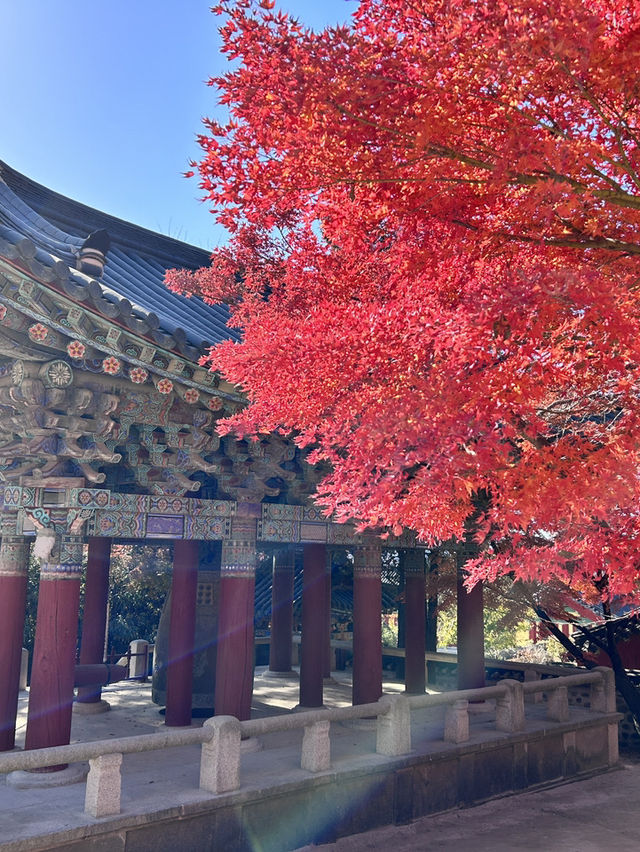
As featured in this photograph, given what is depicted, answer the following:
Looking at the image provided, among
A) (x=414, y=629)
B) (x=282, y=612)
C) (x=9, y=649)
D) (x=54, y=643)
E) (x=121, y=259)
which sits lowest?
(x=414, y=629)

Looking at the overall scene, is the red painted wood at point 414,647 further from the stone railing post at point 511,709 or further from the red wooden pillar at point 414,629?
the stone railing post at point 511,709

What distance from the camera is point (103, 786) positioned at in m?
6.46

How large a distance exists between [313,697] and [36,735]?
5605mm

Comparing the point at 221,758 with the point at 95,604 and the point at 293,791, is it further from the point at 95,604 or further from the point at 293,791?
the point at 95,604

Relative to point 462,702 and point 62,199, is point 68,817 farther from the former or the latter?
point 62,199

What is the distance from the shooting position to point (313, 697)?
12.2 metres

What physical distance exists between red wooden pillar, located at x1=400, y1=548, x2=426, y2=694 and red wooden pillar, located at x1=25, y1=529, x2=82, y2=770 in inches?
337

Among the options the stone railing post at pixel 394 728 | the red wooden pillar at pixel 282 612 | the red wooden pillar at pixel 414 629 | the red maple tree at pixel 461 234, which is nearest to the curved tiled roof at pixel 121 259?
the red maple tree at pixel 461 234

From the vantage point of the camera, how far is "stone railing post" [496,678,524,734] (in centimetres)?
1069

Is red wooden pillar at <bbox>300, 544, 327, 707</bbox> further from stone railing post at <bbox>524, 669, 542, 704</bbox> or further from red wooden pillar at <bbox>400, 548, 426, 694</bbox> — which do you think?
stone railing post at <bbox>524, 669, 542, 704</bbox>

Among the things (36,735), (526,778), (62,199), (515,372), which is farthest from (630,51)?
(62,199)

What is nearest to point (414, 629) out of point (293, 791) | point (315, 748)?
point (315, 748)

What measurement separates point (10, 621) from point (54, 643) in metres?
0.84

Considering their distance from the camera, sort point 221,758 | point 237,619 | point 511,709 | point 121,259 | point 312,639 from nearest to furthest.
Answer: point 221,758 → point 237,619 → point 511,709 → point 312,639 → point 121,259
